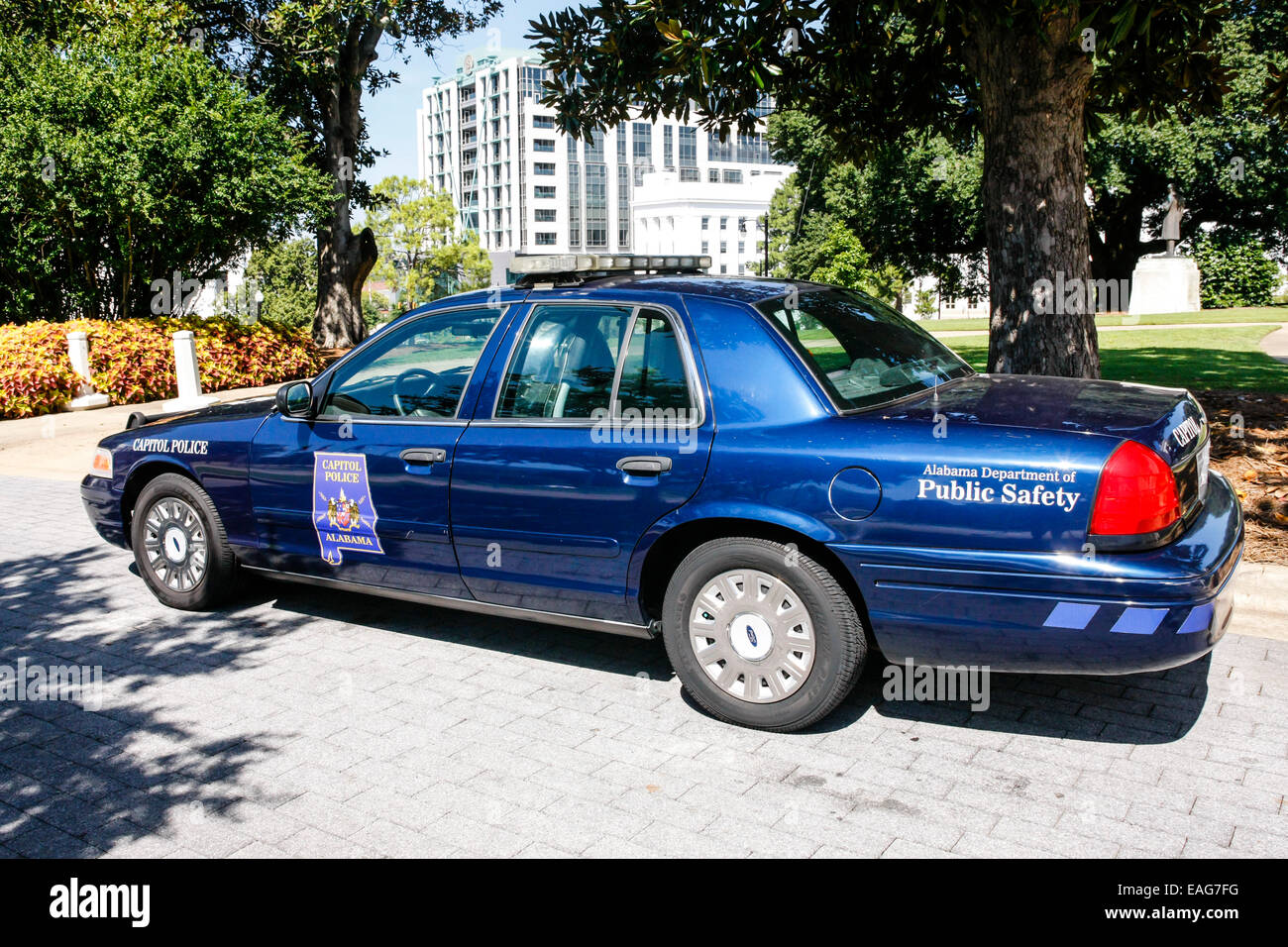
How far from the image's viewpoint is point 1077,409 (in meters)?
4.07

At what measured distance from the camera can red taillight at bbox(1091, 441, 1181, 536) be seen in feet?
11.7

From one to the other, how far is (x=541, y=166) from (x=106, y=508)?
12973 centimetres

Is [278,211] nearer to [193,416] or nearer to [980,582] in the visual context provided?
[193,416]

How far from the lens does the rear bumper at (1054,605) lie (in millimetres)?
3562

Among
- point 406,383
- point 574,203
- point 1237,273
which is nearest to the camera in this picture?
point 406,383

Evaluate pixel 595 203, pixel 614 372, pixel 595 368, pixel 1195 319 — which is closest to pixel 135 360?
pixel 595 368

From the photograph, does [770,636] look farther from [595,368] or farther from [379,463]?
[379,463]

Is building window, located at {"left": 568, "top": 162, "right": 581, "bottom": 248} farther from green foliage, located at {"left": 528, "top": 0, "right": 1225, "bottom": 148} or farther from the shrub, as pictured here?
green foliage, located at {"left": 528, "top": 0, "right": 1225, "bottom": 148}

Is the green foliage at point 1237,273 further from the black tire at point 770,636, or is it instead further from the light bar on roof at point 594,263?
the black tire at point 770,636

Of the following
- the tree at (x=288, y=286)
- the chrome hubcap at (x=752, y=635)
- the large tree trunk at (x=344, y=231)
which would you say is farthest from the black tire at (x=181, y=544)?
the tree at (x=288, y=286)

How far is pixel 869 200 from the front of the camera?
37.5 metres

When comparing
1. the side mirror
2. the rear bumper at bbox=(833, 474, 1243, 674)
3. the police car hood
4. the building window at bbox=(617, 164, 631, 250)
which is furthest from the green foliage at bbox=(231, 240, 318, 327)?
the building window at bbox=(617, 164, 631, 250)

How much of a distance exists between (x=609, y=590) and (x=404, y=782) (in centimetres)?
116
